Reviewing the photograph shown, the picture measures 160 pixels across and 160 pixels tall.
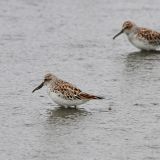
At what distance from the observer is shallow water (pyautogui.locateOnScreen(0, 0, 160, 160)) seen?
40.8 ft

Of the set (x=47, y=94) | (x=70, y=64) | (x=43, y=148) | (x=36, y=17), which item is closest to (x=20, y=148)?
(x=43, y=148)

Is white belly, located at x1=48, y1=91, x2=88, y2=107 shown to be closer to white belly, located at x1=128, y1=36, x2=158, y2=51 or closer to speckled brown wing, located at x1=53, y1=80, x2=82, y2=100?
speckled brown wing, located at x1=53, y1=80, x2=82, y2=100

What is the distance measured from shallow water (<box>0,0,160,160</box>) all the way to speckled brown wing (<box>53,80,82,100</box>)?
30cm

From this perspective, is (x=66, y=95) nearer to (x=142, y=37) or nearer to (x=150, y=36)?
(x=142, y=37)

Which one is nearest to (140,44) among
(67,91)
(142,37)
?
(142,37)

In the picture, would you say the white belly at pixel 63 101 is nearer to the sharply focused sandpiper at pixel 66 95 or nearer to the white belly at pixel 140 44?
the sharply focused sandpiper at pixel 66 95

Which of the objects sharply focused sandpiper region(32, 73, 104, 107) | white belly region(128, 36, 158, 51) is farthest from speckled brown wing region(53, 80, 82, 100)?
white belly region(128, 36, 158, 51)

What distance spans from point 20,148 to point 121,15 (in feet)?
38.0

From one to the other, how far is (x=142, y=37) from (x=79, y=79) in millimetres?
3561

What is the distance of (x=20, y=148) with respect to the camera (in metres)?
12.2

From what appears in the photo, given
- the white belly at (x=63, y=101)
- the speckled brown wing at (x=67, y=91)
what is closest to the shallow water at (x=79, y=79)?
the white belly at (x=63, y=101)

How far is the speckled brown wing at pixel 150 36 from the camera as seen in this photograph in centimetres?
1975

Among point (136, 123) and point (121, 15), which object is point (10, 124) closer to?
point (136, 123)

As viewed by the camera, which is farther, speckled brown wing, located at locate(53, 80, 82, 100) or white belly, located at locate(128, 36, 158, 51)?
white belly, located at locate(128, 36, 158, 51)
